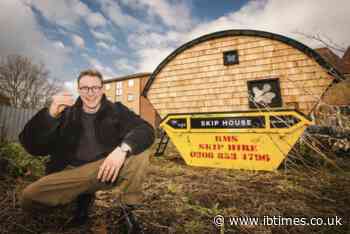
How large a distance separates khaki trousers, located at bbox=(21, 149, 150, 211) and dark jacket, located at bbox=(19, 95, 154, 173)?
0.18 m

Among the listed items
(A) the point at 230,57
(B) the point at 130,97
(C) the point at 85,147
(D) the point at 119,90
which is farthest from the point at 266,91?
(D) the point at 119,90

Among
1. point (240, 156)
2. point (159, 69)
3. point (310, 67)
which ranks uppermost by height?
point (159, 69)

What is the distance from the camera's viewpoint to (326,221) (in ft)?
5.65

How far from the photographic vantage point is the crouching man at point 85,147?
57.9 inches

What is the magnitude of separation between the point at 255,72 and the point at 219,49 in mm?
2073

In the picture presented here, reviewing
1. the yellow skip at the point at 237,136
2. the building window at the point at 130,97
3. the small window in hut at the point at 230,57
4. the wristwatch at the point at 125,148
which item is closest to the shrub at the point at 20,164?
the wristwatch at the point at 125,148

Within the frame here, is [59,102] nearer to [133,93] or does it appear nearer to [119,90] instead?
[133,93]

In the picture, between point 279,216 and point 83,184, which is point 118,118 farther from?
point 279,216

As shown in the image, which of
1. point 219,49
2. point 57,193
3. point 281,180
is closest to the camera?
point 57,193

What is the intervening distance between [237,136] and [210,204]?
2007mm

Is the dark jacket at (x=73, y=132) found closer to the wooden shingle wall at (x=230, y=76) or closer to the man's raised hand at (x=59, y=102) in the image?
the man's raised hand at (x=59, y=102)

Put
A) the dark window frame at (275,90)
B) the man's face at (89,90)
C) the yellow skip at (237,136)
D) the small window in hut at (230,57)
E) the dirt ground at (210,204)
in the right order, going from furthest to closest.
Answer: the small window in hut at (230,57)
the dark window frame at (275,90)
the yellow skip at (237,136)
the man's face at (89,90)
the dirt ground at (210,204)

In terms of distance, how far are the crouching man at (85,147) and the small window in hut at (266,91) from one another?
20.5 feet

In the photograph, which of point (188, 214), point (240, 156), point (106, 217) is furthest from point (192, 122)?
point (106, 217)
